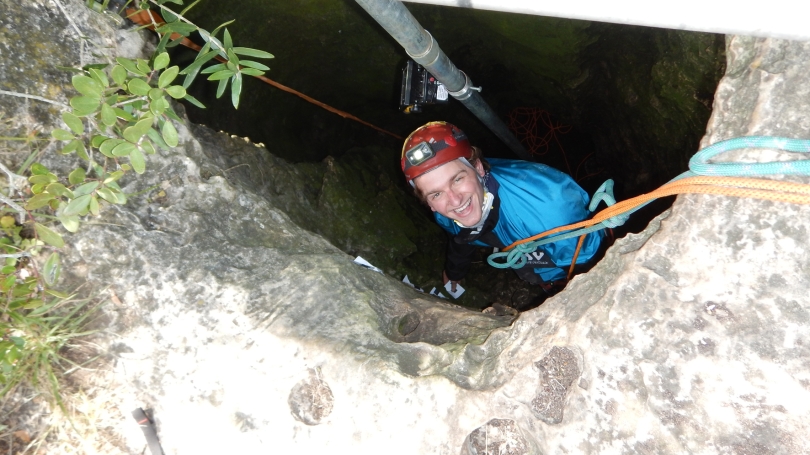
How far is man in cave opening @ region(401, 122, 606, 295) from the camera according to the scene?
2.81m

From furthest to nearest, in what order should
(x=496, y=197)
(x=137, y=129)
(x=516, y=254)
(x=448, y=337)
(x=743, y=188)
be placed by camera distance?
(x=496, y=197) → (x=516, y=254) → (x=448, y=337) → (x=137, y=129) → (x=743, y=188)

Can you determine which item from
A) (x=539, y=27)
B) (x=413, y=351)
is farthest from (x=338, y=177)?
(x=413, y=351)

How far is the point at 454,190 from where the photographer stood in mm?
2812

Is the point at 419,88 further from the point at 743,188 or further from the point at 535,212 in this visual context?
the point at 743,188

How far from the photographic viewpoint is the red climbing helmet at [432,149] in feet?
9.13

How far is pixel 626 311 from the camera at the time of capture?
151cm

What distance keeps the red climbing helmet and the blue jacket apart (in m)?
0.33

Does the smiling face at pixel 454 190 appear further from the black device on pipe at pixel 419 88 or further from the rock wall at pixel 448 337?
the rock wall at pixel 448 337

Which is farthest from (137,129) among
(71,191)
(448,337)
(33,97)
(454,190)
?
(454,190)

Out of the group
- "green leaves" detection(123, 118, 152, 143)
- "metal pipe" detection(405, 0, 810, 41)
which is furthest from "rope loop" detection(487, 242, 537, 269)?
"green leaves" detection(123, 118, 152, 143)

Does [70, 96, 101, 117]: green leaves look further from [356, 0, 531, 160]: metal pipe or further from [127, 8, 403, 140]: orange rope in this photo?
[356, 0, 531, 160]: metal pipe

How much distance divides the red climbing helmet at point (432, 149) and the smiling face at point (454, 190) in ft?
0.12

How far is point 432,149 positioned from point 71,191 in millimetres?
1764

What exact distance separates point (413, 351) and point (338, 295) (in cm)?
36
